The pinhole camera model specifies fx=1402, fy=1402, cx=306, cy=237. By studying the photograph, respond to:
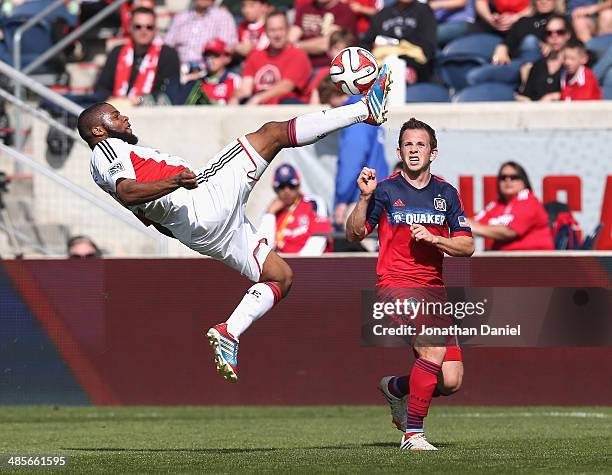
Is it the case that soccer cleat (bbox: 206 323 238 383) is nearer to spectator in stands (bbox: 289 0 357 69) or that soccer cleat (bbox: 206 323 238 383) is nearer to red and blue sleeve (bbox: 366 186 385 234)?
red and blue sleeve (bbox: 366 186 385 234)

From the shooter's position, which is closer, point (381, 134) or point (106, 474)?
point (106, 474)

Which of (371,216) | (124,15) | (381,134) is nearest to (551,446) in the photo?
(371,216)

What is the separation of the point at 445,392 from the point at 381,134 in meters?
6.05

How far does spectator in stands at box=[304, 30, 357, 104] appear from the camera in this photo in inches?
618

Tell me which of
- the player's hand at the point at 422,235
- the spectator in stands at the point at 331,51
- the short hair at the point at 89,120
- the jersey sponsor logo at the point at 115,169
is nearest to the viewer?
the player's hand at the point at 422,235

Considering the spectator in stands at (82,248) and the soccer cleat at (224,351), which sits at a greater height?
the spectator in stands at (82,248)

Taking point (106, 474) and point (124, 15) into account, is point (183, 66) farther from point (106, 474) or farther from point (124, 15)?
point (106, 474)

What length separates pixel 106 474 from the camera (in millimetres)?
7578

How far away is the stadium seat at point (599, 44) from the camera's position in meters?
16.0

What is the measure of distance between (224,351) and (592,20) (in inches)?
365

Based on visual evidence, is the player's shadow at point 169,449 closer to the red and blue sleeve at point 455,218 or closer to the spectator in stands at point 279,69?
the red and blue sleeve at point 455,218

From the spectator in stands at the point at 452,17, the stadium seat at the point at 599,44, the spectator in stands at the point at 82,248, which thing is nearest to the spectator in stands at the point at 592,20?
the stadium seat at the point at 599,44

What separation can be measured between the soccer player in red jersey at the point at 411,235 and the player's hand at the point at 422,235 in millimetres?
286

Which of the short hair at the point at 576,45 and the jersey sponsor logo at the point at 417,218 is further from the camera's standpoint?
the short hair at the point at 576,45
